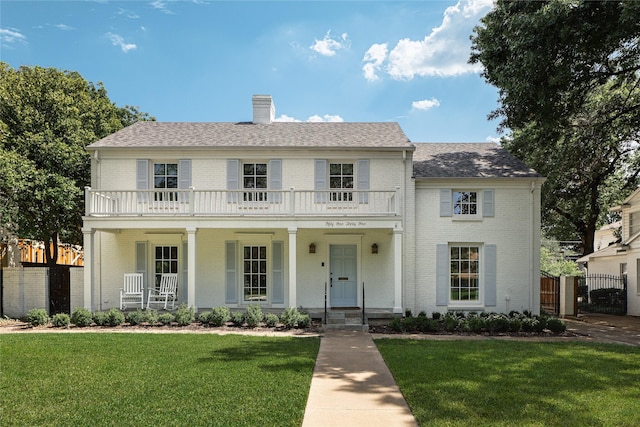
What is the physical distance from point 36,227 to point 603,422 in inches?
774

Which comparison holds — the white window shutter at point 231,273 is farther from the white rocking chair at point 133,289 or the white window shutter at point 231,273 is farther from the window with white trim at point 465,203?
the window with white trim at point 465,203

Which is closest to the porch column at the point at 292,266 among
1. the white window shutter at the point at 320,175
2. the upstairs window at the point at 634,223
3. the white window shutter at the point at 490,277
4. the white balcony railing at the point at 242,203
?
the white balcony railing at the point at 242,203

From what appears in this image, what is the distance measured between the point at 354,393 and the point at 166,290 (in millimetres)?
10853

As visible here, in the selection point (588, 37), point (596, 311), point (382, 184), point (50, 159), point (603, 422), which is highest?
point (588, 37)

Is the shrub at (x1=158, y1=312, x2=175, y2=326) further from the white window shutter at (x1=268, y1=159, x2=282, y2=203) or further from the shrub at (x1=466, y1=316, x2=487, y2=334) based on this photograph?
the shrub at (x1=466, y1=316, x2=487, y2=334)

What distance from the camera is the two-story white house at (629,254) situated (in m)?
19.9

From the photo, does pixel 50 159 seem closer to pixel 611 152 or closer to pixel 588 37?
pixel 588 37

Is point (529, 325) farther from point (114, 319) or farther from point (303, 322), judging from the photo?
point (114, 319)

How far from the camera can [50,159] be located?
1789 centimetres

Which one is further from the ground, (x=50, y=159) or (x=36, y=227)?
(x=50, y=159)

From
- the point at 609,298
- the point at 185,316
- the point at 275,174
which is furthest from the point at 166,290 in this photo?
the point at 609,298

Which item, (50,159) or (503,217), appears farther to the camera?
(50,159)

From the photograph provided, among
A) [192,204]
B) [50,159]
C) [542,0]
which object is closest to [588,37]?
[542,0]

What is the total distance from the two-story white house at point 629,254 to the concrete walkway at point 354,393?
15.3m
